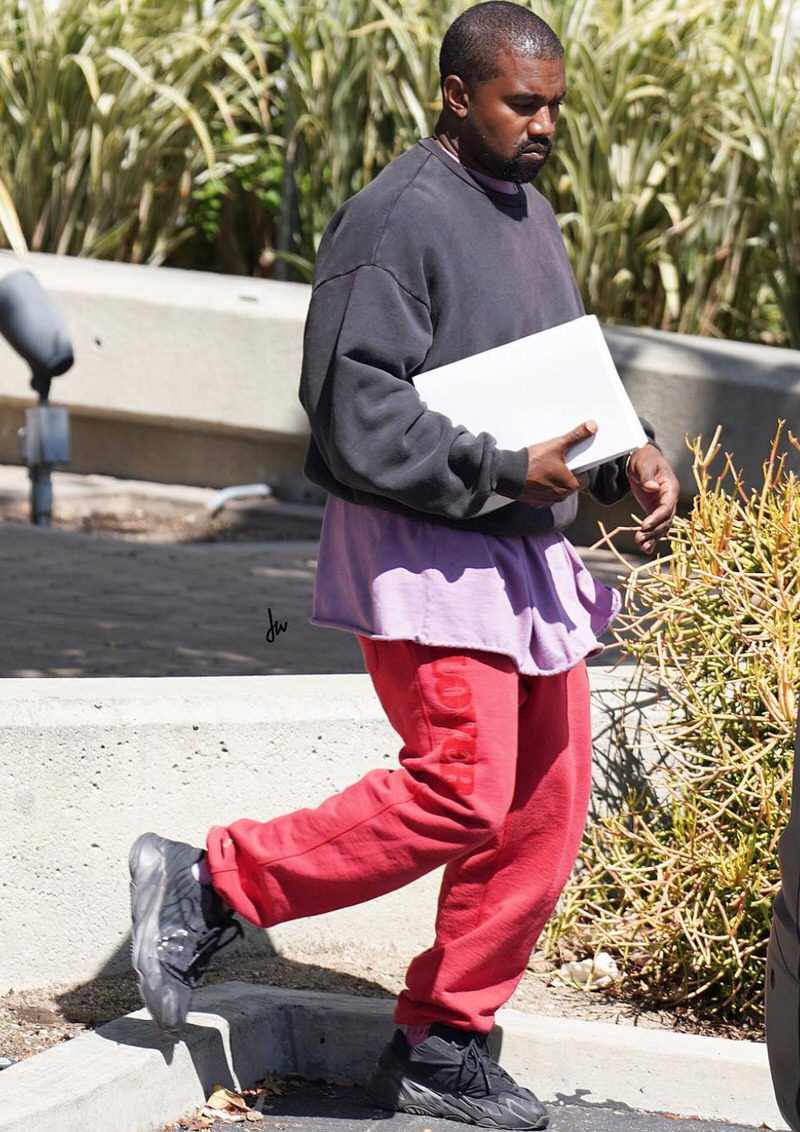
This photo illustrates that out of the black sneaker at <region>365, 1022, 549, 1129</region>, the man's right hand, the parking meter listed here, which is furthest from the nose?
the parking meter

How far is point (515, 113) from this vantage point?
9.26 feet

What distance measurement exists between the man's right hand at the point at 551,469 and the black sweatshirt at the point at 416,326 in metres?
0.02

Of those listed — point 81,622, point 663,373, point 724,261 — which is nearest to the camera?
point 81,622

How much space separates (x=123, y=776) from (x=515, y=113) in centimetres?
143

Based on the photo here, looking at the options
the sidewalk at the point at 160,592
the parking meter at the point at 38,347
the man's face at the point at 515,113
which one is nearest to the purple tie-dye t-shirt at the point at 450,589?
the man's face at the point at 515,113

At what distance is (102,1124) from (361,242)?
1.44 meters

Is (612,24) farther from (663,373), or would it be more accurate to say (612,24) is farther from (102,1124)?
(102,1124)

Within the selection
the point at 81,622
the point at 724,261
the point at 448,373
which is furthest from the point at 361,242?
the point at 724,261

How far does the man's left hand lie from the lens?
296 centimetres

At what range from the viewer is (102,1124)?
290 cm

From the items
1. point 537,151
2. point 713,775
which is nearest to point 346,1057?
point 713,775

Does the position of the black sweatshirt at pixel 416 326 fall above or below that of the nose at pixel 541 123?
below

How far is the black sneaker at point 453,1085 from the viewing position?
3082 millimetres

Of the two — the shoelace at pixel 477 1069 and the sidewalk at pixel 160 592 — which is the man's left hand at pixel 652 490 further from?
the sidewalk at pixel 160 592
